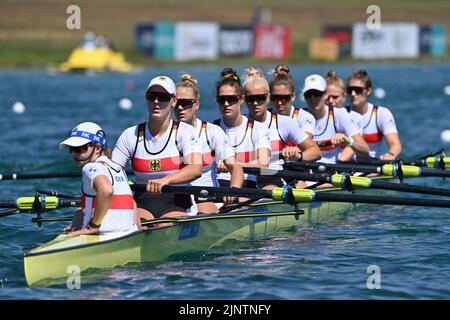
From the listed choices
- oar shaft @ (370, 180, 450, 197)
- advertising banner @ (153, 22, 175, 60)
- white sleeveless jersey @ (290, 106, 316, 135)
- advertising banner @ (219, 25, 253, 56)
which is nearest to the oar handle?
oar shaft @ (370, 180, 450, 197)

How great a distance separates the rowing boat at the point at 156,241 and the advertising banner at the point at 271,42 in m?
33.7

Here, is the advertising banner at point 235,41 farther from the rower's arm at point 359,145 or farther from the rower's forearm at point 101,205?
the rower's forearm at point 101,205

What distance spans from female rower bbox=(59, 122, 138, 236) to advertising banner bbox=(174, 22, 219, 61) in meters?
34.5

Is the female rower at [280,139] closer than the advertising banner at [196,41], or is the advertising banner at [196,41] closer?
the female rower at [280,139]

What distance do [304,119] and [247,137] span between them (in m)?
1.61

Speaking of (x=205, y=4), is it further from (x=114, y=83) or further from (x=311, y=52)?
(x=114, y=83)

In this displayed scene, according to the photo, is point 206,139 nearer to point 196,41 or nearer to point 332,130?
point 332,130

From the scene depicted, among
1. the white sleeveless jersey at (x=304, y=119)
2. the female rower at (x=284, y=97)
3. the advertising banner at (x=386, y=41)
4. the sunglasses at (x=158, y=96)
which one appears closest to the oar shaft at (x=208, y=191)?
the sunglasses at (x=158, y=96)

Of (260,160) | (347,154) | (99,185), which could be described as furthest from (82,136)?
(347,154)

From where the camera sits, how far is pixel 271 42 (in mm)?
44906

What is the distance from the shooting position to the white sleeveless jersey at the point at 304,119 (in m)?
12.0

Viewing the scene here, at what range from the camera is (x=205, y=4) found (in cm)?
6806

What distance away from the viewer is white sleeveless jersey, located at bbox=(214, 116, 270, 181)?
417 inches
